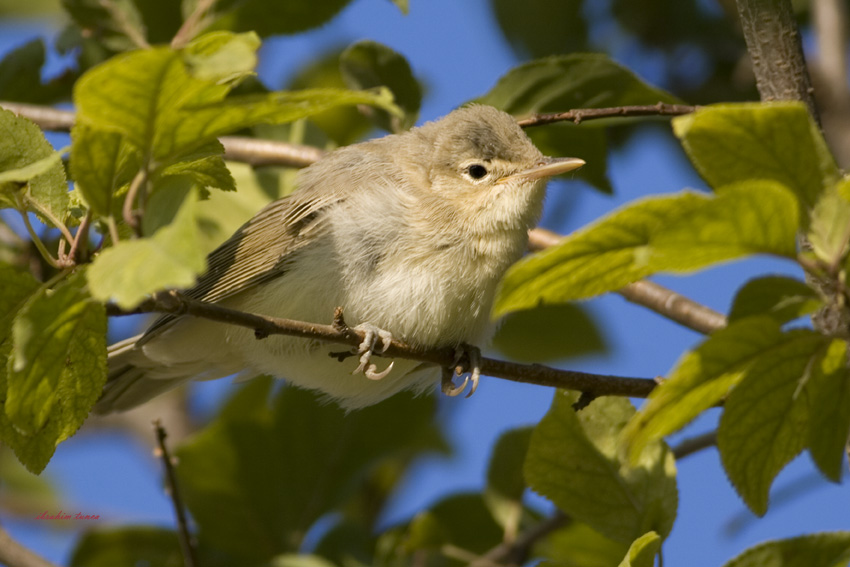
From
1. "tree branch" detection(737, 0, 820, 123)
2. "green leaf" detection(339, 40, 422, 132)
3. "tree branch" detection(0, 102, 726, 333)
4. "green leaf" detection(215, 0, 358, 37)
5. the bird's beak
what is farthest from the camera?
"green leaf" detection(215, 0, 358, 37)

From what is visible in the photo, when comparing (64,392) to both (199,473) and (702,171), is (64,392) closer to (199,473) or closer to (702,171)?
(702,171)

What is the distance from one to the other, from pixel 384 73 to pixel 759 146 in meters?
2.23

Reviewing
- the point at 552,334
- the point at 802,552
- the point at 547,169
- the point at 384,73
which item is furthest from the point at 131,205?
the point at 552,334

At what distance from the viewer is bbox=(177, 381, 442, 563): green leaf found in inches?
142

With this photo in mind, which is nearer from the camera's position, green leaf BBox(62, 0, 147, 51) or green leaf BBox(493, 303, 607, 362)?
green leaf BBox(62, 0, 147, 51)

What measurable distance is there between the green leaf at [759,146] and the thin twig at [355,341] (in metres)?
0.93

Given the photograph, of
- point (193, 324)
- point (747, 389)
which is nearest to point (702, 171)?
point (747, 389)

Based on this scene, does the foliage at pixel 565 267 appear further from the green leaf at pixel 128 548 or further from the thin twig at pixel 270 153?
the thin twig at pixel 270 153

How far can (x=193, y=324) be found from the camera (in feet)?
A: 12.2

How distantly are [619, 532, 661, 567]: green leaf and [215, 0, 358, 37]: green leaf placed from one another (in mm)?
2570

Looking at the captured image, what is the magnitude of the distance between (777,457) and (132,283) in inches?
46.9

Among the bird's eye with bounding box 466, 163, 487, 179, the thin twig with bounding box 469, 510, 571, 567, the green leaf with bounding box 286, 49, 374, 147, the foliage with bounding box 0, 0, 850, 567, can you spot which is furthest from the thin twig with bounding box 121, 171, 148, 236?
the green leaf with bounding box 286, 49, 374, 147

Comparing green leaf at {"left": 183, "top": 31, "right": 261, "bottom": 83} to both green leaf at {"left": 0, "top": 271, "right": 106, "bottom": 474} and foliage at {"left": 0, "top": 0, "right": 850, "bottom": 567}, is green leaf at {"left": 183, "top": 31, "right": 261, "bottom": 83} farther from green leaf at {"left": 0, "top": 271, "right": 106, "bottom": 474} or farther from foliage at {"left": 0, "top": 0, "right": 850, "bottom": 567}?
green leaf at {"left": 0, "top": 271, "right": 106, "bottom": 474}

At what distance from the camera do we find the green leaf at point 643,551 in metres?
1.83
